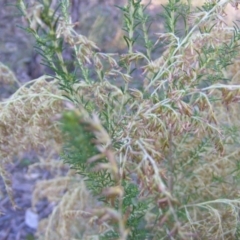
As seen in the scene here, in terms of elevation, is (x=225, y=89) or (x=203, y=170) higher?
(x=225, y=89)

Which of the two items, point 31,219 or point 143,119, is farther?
point 31,219

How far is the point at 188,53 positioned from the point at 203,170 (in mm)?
573

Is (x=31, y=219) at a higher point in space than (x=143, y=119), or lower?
lower

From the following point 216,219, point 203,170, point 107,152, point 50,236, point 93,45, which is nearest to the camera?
point 107,152

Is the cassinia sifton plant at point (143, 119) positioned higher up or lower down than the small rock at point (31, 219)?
higher up

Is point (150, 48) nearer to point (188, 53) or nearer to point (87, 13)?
point (188, 53)

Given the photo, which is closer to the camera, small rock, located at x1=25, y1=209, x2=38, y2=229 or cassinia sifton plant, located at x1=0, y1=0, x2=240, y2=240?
cassinia sifton plant, located at x1=0, y1=0, x2=240, y2=240

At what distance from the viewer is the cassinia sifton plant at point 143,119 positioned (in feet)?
3.00

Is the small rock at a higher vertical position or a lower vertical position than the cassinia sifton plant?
lower

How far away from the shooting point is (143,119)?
3.61 feet

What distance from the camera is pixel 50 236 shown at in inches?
76.5

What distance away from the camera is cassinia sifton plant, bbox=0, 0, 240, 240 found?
0.91 meters

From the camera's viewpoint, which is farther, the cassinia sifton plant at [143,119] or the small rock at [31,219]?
the small rock at [31,219]

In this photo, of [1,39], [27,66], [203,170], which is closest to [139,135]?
[203,170]
